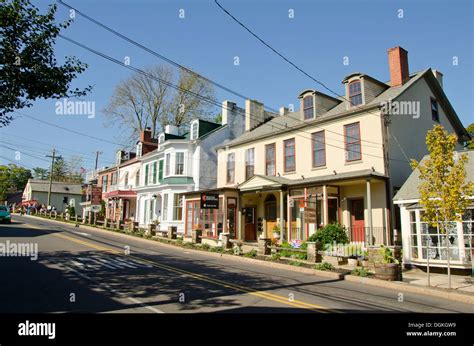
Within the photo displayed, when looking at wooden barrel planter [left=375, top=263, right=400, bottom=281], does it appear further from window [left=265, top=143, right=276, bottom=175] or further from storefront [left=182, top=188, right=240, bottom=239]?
storefront [left=182, top=188, right=240, bottom=239]

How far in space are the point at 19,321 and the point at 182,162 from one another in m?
25.0

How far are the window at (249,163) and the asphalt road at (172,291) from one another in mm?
12338

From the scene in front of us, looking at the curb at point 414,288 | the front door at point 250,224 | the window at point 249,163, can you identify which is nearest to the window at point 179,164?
the window at point 249,163

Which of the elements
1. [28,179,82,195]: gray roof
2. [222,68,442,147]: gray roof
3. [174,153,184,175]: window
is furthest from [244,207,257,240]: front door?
[28,179,82,195]: gray roof

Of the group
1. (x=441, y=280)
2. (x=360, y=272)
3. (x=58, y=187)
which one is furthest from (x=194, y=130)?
(x=58, y=187)

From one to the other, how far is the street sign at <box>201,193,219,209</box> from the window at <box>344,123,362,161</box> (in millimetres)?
9063

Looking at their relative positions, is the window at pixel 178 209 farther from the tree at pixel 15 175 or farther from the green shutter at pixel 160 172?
the tree at pixel 15 175

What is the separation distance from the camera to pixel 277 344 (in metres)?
5.05

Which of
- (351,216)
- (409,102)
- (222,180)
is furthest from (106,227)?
(409,102)

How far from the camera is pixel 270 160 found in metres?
23.9

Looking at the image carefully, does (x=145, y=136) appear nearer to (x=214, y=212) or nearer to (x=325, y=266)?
(x=214, y=212)

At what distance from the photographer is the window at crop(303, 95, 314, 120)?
2209 centimetres

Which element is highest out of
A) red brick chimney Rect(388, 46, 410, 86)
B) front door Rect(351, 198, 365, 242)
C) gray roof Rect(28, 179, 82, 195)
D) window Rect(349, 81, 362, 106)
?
red brick chimney Rect(388, 46, 410, 86)

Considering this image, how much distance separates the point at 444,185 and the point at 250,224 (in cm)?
1522
